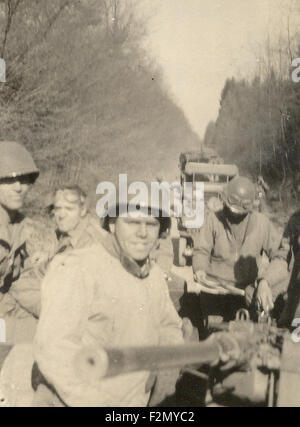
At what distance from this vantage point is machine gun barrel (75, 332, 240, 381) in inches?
76.3

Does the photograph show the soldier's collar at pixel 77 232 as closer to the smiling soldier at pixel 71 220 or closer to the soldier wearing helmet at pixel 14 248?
the smiling soldier at pixel 71 220

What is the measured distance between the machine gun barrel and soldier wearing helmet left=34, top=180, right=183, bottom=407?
0.18m

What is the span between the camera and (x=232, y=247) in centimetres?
532

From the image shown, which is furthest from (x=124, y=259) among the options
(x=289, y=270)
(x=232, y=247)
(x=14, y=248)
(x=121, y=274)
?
(x=289, y=270)

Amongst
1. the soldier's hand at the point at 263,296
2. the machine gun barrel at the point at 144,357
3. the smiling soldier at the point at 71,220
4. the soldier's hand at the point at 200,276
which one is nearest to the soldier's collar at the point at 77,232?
the smiling soldier at the point at 71,220

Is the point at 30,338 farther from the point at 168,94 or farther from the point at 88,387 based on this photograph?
the point at 168,94

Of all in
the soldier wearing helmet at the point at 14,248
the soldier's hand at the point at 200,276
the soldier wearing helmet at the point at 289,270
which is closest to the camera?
the soldier wearing helmet at the point at 14,248

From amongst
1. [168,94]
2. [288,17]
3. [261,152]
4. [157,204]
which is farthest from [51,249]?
[168,94]

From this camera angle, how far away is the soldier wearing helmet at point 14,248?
3.60 meters

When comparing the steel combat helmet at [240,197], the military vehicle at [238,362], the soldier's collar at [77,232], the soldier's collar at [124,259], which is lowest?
the military vehicle at [238,362]

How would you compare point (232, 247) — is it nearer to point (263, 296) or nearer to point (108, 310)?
point (263, 296)

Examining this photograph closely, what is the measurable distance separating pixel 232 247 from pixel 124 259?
114 inches

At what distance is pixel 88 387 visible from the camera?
2.30m

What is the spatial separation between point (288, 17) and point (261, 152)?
10195 mm
